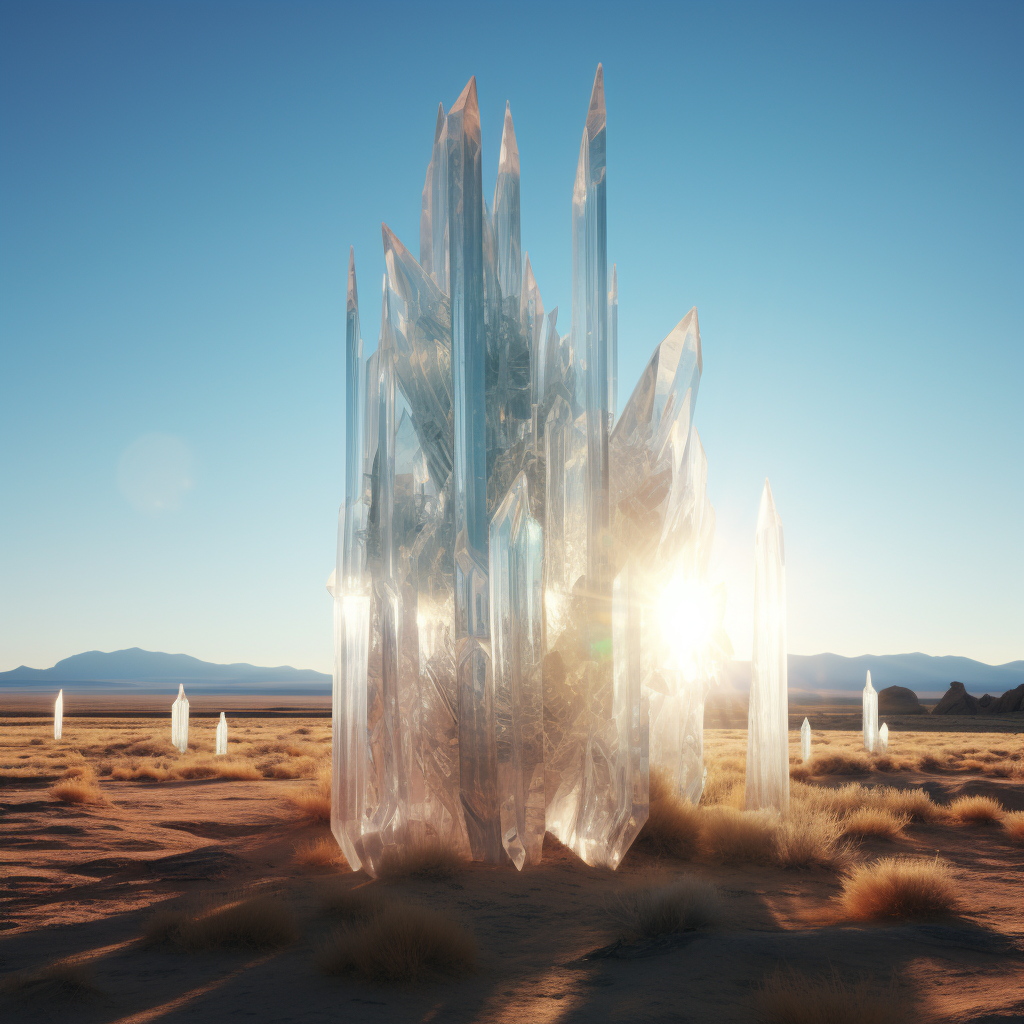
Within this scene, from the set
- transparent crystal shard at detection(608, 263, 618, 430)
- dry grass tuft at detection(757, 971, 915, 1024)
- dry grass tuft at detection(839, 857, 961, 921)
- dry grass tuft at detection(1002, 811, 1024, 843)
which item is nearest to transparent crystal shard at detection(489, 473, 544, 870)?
transparent crystal shard at detection(608, 263, 618, 430)

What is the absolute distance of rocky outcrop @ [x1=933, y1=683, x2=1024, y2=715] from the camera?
171ft

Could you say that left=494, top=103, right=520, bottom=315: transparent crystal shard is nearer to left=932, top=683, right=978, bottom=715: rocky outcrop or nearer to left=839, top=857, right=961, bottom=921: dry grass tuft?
left=839, top=857, right=961, bottom=921: dry grass tuft

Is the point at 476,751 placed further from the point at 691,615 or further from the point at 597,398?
the point at 691,615

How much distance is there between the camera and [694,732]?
497 inches

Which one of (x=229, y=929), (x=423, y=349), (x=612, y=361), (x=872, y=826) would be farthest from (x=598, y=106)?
(x=872, y=826)

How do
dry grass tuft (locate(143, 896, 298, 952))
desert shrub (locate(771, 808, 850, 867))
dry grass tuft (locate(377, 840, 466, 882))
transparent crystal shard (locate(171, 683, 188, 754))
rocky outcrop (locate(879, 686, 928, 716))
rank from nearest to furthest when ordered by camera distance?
dry grass tuft (locate(143, 896, 298, 952)) < dry grass tuft (locate(377, 840, 466, 882)) < desert shrub (locate(771, 808, 850, 867)) < transparent crystal shard (locate(171, 683, 188, 754)) < rocky outcrop (locate(879, 686, 928, 716))

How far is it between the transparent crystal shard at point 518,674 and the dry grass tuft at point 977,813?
293 inches

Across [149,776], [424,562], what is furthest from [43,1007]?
[149,776]

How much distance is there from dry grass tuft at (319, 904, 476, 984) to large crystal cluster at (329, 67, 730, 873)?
2.46 metres

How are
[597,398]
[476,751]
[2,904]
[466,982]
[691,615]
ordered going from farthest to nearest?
1. [691,615]
2. [597,398]
3. [476,751]
4. [2,904]
5. [466,982]

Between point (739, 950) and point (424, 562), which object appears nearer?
point (739, 950)

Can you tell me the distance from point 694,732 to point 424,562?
21.0ft

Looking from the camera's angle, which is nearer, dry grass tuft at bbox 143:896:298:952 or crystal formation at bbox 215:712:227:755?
dry grass tuft at bbox 143:896:298:952

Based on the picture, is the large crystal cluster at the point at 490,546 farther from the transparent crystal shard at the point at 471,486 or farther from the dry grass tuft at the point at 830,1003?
the dry grass tuft at the point at 830,1003
